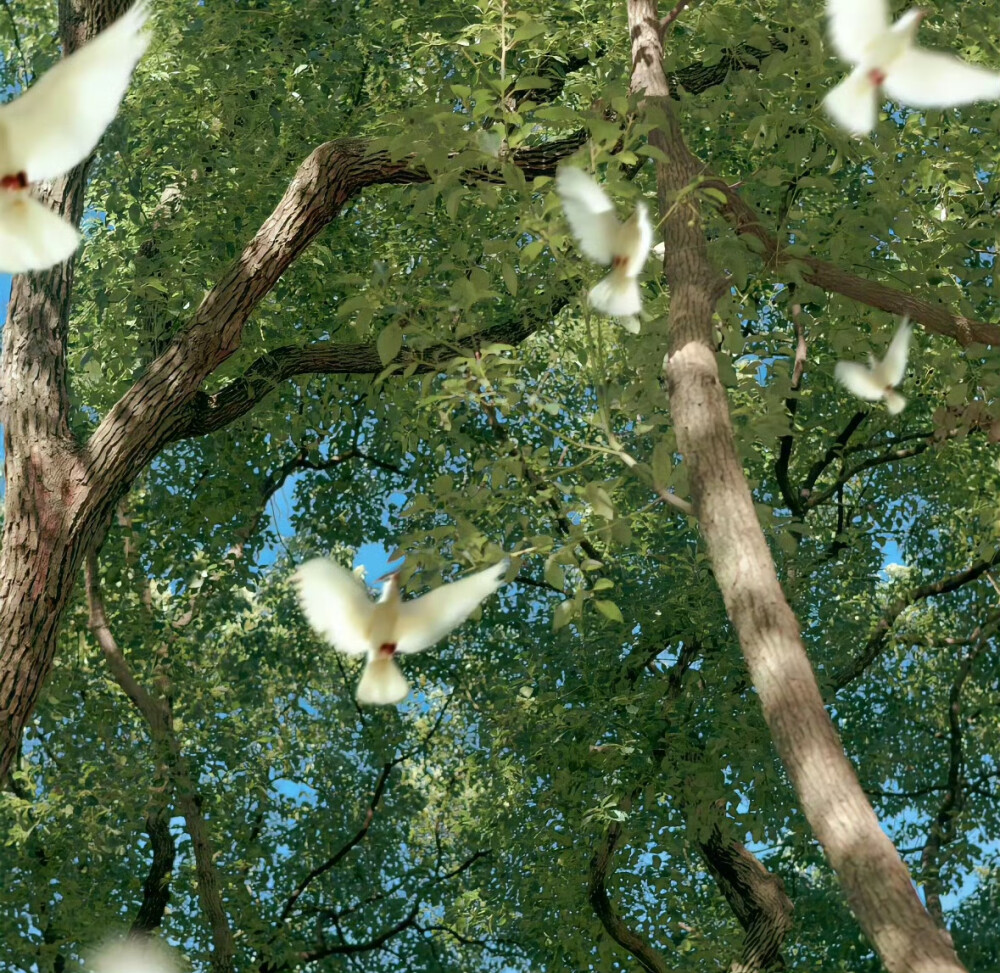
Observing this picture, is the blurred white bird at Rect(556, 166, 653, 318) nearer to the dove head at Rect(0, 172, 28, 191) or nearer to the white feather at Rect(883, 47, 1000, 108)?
the white feather at Rect(883, 47, 1000, 108)

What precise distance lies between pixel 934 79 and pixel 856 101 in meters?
0.17

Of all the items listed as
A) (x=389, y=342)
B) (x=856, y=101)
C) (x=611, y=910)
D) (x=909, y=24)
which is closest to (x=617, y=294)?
(x=856, y=101)

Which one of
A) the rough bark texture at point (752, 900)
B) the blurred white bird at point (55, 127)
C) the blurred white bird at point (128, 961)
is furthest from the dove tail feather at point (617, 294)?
the rough bark texture at point (752, 900)

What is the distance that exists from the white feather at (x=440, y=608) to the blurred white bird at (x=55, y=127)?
75 cm

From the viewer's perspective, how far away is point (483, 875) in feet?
32.1

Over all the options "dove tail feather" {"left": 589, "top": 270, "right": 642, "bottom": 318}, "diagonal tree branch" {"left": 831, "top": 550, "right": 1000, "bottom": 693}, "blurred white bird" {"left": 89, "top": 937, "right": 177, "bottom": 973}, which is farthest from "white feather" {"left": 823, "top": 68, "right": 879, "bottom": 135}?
"diagonal tree branch" {"left": 831, "top": 550, "right": 1000, "bottom": 693}

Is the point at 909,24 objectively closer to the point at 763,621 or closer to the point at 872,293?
the point at 763,621

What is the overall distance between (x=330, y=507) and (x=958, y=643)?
517cm

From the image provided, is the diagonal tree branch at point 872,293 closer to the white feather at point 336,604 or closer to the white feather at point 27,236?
the white feather at point 336,604

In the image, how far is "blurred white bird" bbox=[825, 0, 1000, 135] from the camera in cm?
199

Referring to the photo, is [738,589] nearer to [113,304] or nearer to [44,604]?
[44,604]

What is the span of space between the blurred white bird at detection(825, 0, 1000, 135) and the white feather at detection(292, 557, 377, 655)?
3.43 feet

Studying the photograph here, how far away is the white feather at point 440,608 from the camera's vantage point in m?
2.00

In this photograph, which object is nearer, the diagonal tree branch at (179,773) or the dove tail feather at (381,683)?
the dove tail feather at (381,683)
